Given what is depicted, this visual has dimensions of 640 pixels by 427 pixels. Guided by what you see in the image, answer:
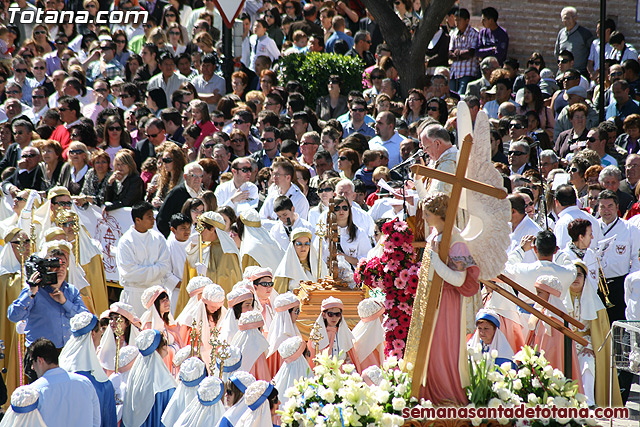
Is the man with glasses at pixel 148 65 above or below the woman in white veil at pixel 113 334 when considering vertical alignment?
above

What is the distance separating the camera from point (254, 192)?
12.3m

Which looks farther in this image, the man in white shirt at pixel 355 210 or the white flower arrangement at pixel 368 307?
the man in white shirt at pixel 355 210

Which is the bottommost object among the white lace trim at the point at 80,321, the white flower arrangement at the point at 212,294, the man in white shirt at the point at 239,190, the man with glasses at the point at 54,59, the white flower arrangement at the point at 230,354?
the white flower arrangement at the point at 230,354

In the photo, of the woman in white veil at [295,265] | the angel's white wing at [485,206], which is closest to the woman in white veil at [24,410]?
the angel's white wing at [485,206]

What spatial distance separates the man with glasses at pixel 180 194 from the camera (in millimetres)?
12000

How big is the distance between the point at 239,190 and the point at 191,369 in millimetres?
4651

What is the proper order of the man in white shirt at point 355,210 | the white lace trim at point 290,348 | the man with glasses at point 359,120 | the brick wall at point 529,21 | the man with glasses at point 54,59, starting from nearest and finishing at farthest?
the white lace trim at point 290,348 < the man in white shirt at point 355,210 < the man with glasses at point 359,120 < the man with glasses at point 54,59 < the brick wall at point 529,21

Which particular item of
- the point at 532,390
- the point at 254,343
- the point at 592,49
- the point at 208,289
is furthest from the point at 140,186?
the point at 592,49

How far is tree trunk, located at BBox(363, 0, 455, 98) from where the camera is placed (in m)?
16.3

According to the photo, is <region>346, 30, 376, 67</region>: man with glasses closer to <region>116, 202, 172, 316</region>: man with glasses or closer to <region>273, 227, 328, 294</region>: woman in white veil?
→ <region>116, 202, 172, 316</region>: man with glasses

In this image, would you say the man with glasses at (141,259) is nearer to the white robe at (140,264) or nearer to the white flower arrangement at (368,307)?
the white robe at (140,264)

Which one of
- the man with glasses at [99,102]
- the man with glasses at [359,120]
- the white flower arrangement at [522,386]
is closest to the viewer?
the white flower arrangement at [522,386]

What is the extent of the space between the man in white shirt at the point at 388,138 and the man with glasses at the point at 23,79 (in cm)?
734

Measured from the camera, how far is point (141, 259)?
445 inches
